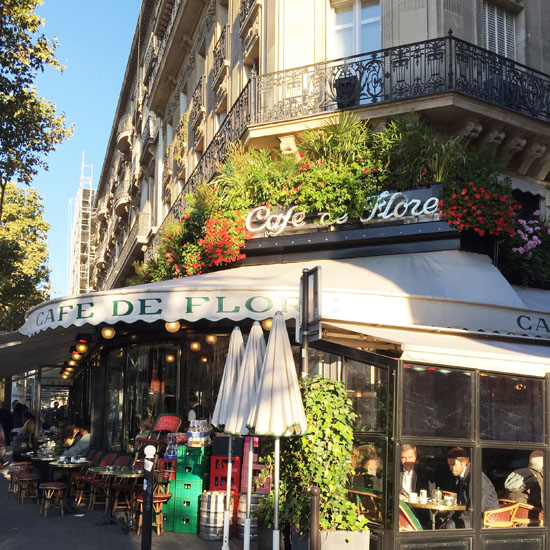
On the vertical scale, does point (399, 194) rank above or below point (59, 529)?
above

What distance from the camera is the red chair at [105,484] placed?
10.9 m

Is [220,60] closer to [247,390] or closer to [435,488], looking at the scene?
[247,390]

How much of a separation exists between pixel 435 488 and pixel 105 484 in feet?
18.8

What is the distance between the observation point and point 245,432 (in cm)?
706

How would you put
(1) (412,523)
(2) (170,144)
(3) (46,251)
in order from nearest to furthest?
1. (1) (412,523)
2. (2) (170,144)
3. (3) (46,251)

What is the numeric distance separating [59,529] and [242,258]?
583cm

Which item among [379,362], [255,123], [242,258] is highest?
[255,123]

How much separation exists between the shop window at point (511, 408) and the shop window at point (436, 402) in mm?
193

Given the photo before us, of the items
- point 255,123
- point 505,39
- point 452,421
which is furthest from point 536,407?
point 505,39

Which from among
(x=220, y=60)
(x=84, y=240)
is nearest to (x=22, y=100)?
(x=220, y=60)

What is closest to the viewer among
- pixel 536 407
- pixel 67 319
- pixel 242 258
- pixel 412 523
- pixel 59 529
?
pixel 412 523

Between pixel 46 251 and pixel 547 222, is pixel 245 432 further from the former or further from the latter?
pixel 46 251

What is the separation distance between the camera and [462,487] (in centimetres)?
701

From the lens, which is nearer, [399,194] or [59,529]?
[59,529]
